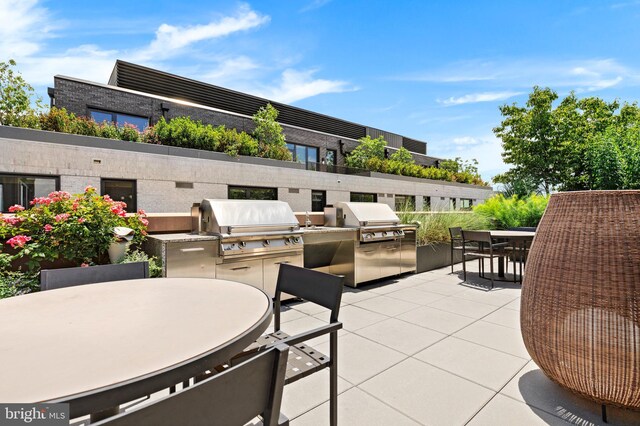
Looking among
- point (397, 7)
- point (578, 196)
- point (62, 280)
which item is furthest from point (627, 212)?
point (397, 7)

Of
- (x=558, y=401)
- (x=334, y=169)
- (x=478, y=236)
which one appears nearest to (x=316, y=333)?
(x=558, y=401)

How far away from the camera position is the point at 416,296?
4.68 metres

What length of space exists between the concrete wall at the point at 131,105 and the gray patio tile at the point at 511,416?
491 inches

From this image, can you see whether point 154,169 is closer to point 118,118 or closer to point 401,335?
point 118,118

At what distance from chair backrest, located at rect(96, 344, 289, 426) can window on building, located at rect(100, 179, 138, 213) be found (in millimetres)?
7752

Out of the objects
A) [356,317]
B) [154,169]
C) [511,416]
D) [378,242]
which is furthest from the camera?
[154,169]

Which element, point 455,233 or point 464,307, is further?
point 455,233

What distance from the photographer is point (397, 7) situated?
7.27m

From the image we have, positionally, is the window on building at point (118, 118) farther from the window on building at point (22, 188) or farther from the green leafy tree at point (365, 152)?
the green leafy tree at point (365, 152)

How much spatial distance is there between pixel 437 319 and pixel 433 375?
138cm

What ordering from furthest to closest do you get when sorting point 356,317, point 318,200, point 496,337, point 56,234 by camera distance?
point 318,200 → point 356,317 → point 56,234 → point 496,337

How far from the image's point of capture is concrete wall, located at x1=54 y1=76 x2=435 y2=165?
935 centimetres

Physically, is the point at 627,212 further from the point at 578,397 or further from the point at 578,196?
the point at 578,397

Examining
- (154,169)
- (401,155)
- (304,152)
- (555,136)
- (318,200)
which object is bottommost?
(318,200)
